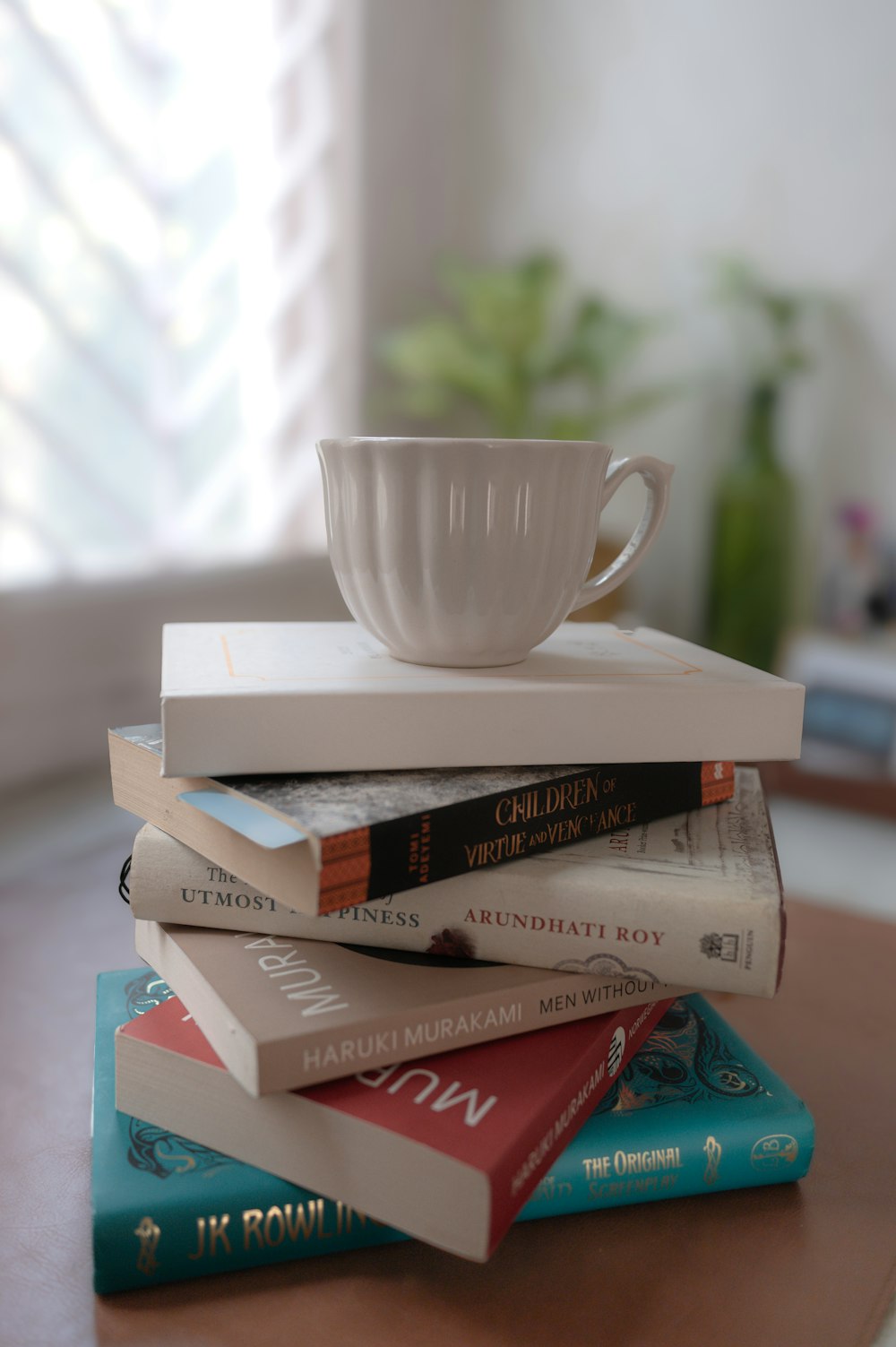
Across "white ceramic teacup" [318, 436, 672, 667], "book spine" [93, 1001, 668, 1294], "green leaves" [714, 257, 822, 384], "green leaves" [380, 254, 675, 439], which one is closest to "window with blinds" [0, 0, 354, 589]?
"green leaves" [380, 254, 675, 439]

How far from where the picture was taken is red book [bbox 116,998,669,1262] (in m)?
0.30

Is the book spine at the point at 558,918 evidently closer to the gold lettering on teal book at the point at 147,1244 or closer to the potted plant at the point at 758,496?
the gold lettering on teal book at the point at 147,1244

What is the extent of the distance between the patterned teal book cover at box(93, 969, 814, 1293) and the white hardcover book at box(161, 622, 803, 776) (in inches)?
4.8

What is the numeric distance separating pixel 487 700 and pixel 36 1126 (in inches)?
9.4

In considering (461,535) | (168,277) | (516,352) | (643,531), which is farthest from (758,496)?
(461,535)

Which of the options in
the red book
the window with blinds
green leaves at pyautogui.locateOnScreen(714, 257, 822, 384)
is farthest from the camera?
green leaves at pyautogui.locateOnScreen(714, 257, 822, 384)

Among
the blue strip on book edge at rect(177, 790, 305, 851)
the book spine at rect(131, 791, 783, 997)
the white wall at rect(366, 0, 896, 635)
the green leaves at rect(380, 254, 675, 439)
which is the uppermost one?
the white wall at rect(366, 0, 896, 635)

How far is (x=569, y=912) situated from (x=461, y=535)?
0.49 feet

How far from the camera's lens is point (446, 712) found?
392 millimetres

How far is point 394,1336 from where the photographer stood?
0.99 ft

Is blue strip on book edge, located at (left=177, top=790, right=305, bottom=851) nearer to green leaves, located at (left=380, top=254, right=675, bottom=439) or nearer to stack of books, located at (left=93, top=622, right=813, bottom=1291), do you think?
stack of books, located at (left=93, top=622, right=813, bottom=1291)

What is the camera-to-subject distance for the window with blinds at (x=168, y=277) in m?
1.23

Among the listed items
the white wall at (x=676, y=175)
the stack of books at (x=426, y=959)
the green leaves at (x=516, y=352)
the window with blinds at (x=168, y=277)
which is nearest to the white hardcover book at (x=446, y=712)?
the stack of books at (x=426, y=959)

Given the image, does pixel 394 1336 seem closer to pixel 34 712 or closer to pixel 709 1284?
pixel 709 1284
